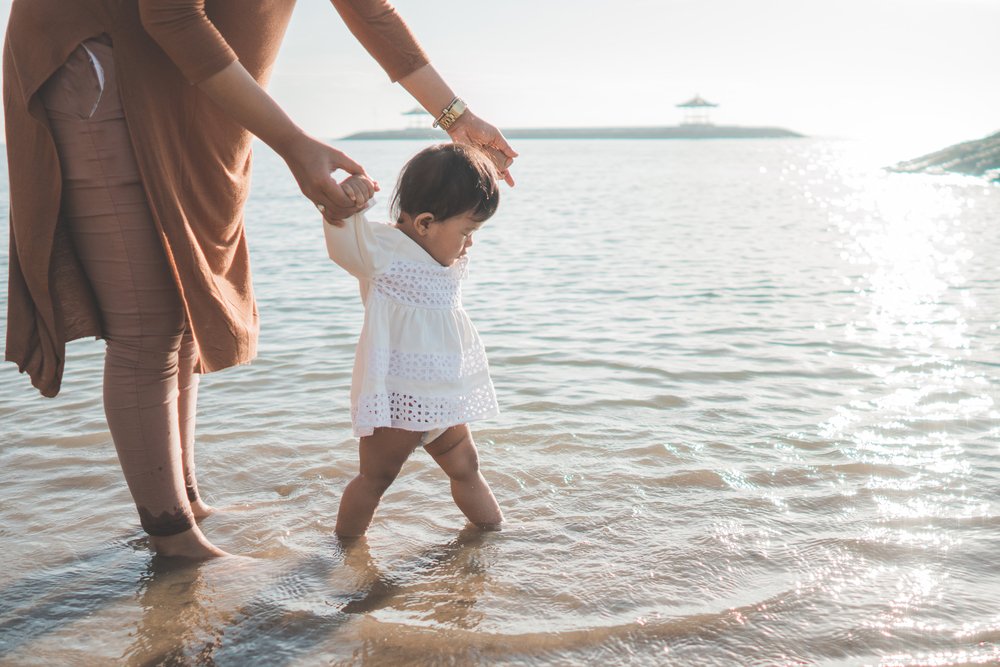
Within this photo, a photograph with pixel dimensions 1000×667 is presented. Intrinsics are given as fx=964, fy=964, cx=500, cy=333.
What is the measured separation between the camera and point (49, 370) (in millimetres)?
2256

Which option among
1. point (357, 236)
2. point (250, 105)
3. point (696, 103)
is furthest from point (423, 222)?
point (696, 103)

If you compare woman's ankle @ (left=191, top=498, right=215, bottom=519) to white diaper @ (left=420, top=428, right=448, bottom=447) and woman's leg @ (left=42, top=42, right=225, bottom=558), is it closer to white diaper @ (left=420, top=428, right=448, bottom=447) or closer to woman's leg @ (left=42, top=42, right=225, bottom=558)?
woman's leg @ (left=42, top=42, right=225, bottom=558)

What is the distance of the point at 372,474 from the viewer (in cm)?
256

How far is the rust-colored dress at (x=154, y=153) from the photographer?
2.05 m

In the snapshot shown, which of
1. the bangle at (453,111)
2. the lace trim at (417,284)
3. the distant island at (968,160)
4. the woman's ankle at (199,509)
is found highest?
the bangle at (453,111)

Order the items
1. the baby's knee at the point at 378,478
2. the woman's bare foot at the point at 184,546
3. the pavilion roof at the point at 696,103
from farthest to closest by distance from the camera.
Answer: the pavilion roof at the point at 696,103 → the baby's knee at the point at 378,478 → the woman's bare foot at the point at 184,546

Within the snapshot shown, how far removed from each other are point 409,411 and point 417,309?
0.85ft

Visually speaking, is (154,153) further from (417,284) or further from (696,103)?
(696,103)

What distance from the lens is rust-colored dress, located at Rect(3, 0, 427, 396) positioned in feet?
6.73

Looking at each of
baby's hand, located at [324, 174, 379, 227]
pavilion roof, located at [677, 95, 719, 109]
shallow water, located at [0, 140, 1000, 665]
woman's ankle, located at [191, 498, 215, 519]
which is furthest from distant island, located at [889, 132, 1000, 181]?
pavilion roof, located at [677, 95, 719, 109]

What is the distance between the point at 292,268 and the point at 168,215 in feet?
24.0

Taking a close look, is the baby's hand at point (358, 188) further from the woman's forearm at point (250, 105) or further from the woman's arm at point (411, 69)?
the woman's arm at point (411, 69)

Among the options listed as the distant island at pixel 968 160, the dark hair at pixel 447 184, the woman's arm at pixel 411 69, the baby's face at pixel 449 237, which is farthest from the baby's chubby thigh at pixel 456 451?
the distant island at pixel 968 160

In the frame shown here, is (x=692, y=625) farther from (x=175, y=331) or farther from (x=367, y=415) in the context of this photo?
(x=175, y=331)
